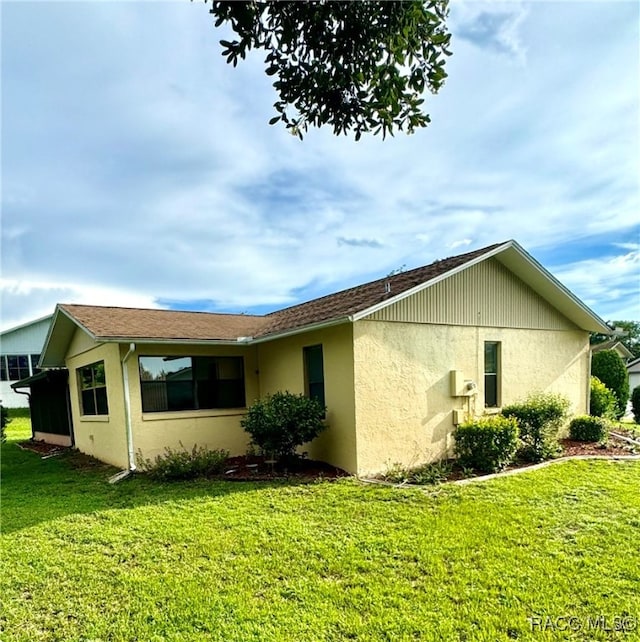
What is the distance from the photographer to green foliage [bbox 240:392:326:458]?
27.5 feet

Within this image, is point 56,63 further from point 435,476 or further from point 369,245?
point 369,245

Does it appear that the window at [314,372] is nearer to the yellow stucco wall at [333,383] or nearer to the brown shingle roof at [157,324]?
the yellow stucco wall at [333,383]

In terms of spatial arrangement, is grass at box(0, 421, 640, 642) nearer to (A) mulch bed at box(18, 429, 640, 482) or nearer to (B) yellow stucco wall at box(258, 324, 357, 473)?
(A) mulch bed at box(18, 429, 640, 482)

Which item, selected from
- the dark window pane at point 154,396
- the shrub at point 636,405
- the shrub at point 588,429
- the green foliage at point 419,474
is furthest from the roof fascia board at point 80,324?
the shrub at point 636,405

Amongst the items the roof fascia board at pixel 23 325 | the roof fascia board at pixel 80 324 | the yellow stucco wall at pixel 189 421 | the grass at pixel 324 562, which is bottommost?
the grass at pixel 324 562

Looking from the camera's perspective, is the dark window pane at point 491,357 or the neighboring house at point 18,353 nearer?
the dark window pane at point 491,357

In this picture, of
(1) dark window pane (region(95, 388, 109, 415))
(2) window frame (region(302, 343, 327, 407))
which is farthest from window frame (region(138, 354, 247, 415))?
(2) window frame (region(302, 343, 327, 407))

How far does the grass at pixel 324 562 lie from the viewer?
3561 mm

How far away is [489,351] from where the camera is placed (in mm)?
10258

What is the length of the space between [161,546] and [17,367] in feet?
90.5

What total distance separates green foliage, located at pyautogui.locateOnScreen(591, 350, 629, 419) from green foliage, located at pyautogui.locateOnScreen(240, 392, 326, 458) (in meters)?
15.0

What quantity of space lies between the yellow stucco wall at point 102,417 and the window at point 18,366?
53.6 feet

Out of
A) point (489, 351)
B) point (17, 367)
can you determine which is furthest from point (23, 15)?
point (17, 367)

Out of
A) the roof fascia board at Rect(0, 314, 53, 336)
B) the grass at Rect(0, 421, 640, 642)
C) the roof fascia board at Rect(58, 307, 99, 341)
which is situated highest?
the roof fascia board at Rect(0, 314, 53, 336)
